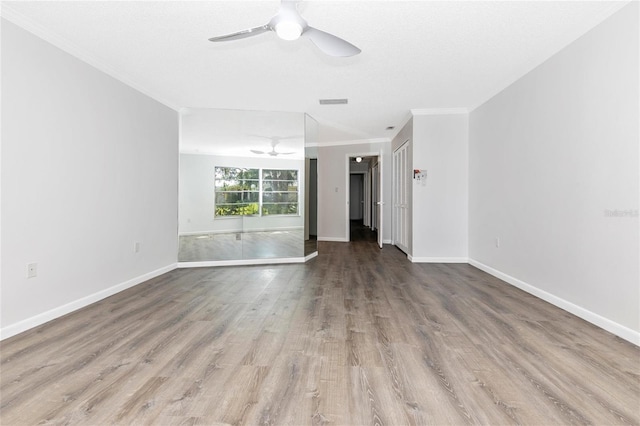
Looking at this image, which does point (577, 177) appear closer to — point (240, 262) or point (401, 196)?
point (401, 196)

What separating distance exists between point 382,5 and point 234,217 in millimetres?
3585

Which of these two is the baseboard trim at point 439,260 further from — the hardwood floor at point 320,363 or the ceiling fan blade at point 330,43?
the ceiling fan blade at point 330,43

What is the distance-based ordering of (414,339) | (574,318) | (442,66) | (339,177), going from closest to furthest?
(414,339), (574,318), (442,66), (339,177)

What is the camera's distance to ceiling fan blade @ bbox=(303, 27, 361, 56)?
213 centimetres

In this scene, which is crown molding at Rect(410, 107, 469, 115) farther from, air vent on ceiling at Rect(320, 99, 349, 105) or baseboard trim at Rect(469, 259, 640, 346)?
baseboard trim at Rect(469, 259, 640, 346)

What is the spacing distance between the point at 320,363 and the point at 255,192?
3537 mm

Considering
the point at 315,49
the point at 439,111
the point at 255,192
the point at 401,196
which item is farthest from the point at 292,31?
the point at 401,196

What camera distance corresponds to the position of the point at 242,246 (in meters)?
4.87

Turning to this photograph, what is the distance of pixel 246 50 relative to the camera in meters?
2.90

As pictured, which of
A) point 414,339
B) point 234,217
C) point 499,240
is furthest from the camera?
point 234,217

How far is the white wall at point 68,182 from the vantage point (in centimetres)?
228

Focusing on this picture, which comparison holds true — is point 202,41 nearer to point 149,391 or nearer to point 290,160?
point 290,160

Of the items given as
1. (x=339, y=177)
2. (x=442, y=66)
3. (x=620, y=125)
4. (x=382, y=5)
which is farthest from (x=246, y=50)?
(x=339, y=177)

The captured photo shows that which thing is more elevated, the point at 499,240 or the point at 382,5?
the point at 382,5
